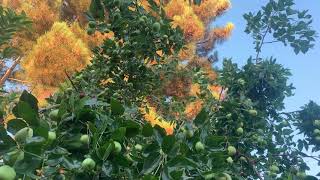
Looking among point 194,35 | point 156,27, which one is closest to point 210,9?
point 194,35

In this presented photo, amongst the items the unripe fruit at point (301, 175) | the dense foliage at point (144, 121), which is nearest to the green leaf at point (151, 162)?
the dense foliage at point (144, 121)

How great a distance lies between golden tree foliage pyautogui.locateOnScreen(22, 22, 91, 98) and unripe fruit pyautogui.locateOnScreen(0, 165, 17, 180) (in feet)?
22.2

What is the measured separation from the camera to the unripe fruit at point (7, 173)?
1104mm

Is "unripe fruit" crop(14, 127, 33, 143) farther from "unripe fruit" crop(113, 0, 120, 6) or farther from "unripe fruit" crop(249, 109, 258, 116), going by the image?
"unripe fruit" crop(249, 109, 258, 116)

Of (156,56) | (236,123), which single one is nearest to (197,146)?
(236,123)

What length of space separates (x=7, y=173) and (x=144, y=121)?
5.43ft

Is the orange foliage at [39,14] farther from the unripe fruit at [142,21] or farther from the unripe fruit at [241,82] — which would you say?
the unripe fruit at [142,21]

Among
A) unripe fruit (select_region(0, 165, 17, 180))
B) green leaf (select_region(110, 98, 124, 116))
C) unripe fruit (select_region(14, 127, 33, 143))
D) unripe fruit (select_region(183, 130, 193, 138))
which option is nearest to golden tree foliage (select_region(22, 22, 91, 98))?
unripe fruit (select_region(183, 130, 193, 138))

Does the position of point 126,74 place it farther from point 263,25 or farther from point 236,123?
point 263,25

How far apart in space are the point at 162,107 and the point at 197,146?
6.12 ft

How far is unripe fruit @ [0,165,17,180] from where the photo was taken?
1.10m

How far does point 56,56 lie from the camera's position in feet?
26.0

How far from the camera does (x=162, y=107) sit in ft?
11.5

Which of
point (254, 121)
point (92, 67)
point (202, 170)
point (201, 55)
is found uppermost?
point (92, 67)
